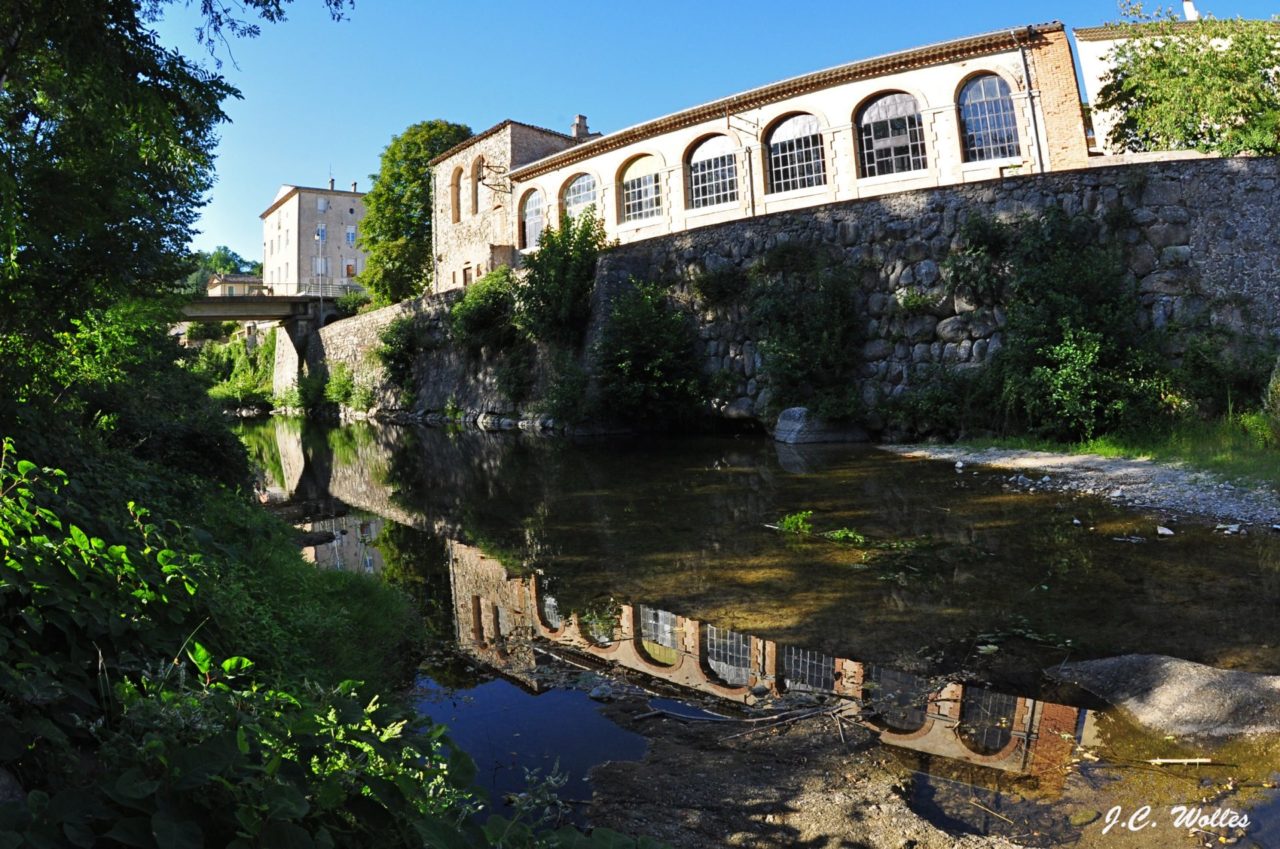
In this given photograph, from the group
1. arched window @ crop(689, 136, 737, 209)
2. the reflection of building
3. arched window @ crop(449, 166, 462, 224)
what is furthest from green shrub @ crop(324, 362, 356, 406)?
the reflection of building

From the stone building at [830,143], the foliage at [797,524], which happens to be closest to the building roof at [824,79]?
the stone building at [830,143]

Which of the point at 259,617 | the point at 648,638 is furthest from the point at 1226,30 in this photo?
the point at 259,617

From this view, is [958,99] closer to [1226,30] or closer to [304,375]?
[1226,30]

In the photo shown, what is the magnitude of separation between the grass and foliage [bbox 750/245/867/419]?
11.2ft

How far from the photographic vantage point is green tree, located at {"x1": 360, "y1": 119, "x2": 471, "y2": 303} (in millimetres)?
41719

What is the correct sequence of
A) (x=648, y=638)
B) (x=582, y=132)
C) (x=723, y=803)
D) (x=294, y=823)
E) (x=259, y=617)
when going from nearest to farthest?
(x=294, y=823)
(x=723, y=803)
(x=259, y=617)
(x=648, y=638)
(x=582, y=132)

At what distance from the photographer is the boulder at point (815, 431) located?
51.5 ft

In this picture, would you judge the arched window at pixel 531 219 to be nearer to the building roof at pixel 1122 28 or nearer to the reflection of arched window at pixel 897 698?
the building roof at pixel 1122 28

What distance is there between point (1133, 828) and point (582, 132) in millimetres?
37143

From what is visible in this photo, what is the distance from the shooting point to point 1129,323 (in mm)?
13094

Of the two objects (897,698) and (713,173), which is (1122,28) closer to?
(713,173)

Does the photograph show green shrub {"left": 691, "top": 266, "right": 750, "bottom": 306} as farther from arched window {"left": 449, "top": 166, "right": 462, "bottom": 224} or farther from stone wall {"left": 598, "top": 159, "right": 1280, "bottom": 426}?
arched window {"left": 449, "top": 166, "right": 462, "bottom": 224}

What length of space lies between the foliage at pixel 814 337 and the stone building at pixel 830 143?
24.5ft

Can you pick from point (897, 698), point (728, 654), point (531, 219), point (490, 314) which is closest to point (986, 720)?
point (897, 698)
